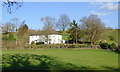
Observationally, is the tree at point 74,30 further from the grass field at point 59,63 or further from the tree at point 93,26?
the grass field at point 59,63

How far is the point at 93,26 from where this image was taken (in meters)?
26.2

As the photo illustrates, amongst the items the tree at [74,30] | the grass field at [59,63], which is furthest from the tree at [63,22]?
the grass field at [59,63]

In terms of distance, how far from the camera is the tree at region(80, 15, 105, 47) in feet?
86.0

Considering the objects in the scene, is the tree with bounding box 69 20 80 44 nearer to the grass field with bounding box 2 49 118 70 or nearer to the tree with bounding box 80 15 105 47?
the tree with bounding box 80 15 105 47

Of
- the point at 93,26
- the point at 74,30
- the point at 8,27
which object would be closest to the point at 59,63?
the point at 93,26

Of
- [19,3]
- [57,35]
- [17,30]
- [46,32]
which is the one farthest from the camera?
[57,35]

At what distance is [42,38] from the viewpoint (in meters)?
33.9

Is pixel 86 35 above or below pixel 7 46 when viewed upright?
above

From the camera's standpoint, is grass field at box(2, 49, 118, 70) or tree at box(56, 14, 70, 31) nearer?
grass field at box(2, 49, 118, 70)

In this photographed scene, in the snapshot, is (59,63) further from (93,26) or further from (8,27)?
(8,27)

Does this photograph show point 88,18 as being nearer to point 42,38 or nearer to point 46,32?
point 46,32

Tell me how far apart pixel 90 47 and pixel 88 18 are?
20.1ft

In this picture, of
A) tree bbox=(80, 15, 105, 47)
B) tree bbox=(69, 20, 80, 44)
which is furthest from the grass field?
tree bbox=(69, 20, 80, 44)

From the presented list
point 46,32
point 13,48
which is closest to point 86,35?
point 46,32
